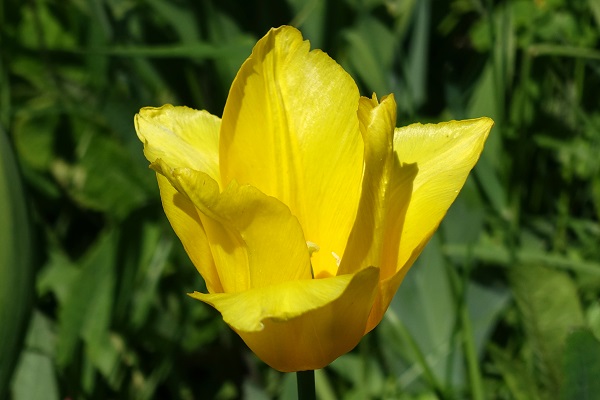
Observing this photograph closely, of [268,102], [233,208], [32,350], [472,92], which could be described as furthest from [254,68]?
[472,92]

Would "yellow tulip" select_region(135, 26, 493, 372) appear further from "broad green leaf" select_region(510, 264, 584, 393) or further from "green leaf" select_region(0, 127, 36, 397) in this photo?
"broad green leaf" select_region(510, 264, 584, 393)

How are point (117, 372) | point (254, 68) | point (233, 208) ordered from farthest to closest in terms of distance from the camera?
point (117, 372), point (254, 68), point (233, 208)

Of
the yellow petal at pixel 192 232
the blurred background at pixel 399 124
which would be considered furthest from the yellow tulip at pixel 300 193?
the blurred background at pixel 399 124

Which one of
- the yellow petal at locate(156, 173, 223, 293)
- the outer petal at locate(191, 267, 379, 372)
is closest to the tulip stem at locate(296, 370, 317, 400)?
the outer petal at locate(191, 267, 379, 372)

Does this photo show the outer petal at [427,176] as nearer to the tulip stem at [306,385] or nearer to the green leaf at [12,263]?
the tulip stem at [306,385]

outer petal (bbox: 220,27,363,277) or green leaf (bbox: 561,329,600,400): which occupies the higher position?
outer petal (bbox: 220,27,363,277)

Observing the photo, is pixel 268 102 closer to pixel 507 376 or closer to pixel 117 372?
pixel 507 376

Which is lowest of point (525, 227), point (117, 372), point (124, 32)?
point (117, 372)
